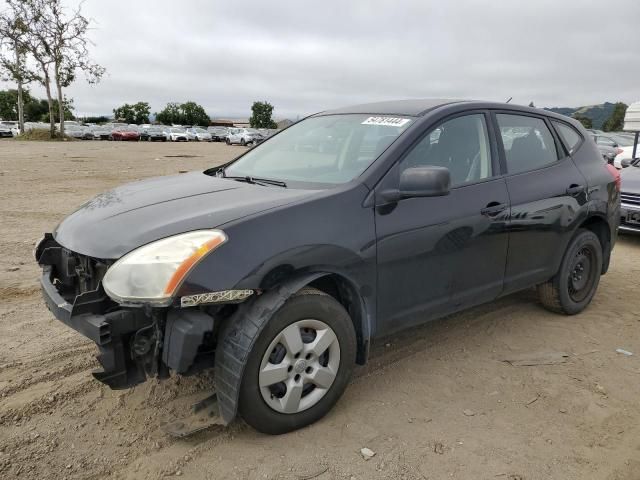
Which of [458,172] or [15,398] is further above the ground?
[458,172]

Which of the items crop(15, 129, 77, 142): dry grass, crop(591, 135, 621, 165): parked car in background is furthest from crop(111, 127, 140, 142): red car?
crop(591, 135, 621, 165): parked car in background

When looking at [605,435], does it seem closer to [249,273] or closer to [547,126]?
[249,273]

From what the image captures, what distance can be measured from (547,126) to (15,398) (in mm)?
4194

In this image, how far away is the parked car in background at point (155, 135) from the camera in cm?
4522

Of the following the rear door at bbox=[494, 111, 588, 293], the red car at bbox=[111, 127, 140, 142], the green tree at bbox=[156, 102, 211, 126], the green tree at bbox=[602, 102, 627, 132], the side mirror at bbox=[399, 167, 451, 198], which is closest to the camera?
the side mirror at bbox=[399, 167, 451, 198]

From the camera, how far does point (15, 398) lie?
2.97m

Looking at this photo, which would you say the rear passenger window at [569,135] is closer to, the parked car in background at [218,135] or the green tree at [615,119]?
the parked car in background at [218,135]

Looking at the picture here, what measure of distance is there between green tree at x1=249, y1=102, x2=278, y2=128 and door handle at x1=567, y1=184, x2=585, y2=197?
70.2 meters

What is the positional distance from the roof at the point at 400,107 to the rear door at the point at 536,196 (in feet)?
1.68

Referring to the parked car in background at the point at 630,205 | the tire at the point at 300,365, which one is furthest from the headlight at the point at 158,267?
the parked car in background at the point at 630,205

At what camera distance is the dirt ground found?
2512mm

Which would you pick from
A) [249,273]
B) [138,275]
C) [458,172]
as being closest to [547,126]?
[458,172]

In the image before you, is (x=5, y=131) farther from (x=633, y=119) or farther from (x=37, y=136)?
(x=633, y=119)

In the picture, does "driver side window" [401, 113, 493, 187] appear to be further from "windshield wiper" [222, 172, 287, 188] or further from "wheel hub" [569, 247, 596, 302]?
"wheel hub" [569, 247, 596, 302]
